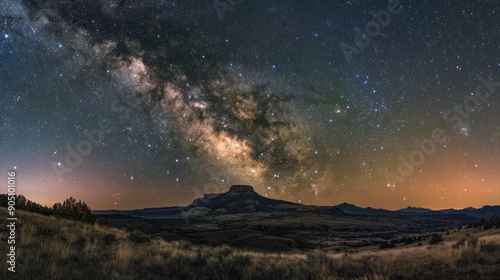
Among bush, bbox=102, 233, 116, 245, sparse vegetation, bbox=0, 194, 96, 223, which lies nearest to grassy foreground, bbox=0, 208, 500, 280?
bush, bbox=102, 233, 116, 245

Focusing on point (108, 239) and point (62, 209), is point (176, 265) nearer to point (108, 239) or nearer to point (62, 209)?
point (108, 239)

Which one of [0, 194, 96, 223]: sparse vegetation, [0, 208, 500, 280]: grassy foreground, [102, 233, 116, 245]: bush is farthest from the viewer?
[0, 194, 96, 223]: sparse vegetation

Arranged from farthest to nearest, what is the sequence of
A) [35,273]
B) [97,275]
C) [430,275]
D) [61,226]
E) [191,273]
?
[61,226] → [191,273] → [430,275] → [97,275] → [35,273]

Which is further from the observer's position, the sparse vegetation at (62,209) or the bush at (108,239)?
the sparse vegetation at (62,209)

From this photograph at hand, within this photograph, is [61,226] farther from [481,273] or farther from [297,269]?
[481,273]

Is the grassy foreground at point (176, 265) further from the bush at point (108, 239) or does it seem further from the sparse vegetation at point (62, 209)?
the sparse vegetation at point (62, 209)

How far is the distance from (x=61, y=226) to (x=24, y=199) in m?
8.31

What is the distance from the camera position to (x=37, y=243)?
10641 millimetres

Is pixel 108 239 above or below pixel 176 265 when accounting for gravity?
above

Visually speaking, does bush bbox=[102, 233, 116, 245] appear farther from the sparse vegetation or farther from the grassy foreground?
the sparse vegetation

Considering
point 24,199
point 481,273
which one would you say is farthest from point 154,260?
point 24,199

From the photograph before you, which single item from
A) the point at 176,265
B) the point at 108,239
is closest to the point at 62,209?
the point at 108,239

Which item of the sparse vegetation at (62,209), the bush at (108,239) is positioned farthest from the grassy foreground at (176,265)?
the sparse vegetation at (62,209)

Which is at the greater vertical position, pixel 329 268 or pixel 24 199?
pixel 24 199
